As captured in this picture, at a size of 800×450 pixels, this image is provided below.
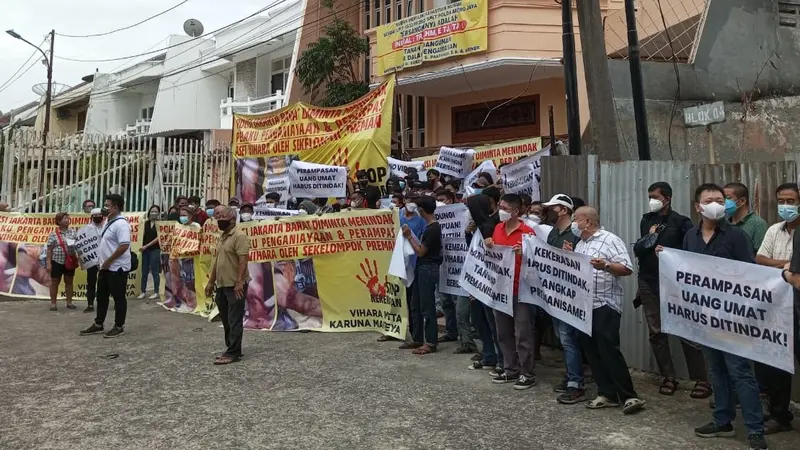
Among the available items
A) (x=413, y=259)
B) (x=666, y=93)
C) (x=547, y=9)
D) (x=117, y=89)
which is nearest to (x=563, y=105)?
(x=547, y=9)

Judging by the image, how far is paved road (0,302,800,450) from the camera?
453 cm

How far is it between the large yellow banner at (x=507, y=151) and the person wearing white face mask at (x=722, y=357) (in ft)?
19.6

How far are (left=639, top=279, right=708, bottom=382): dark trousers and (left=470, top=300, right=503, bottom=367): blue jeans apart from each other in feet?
4.65

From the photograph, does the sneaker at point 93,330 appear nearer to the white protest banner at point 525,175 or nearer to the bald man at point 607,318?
the white protest banner at point 525,175

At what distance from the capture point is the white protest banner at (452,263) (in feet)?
23.8

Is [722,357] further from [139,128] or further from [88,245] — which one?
[139,128]

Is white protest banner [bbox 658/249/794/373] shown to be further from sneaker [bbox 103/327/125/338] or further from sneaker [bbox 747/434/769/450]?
sneaker [bbox 103/327/125/338]

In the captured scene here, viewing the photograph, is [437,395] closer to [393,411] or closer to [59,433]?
[393,411]

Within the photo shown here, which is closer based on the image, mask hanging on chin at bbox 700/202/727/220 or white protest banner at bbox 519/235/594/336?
mask hanging on chin at bbox 700/202/727/220

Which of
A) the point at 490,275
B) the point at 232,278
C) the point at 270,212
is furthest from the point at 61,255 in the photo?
the point at 490,275

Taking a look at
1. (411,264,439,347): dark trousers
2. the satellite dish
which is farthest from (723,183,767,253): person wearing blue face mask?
the satellite dish

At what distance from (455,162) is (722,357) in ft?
21.6

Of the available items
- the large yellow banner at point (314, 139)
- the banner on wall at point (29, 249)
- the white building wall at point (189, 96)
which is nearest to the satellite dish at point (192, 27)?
the white building wall at point (189, 96)

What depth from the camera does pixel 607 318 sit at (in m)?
5.12
